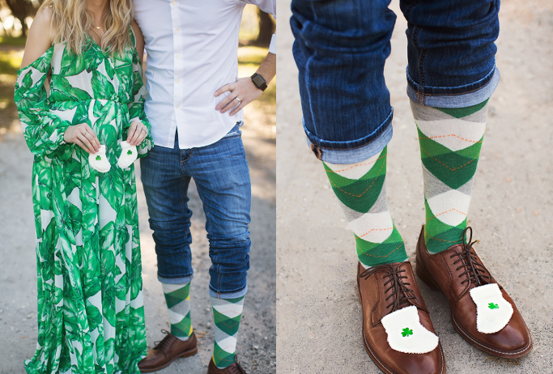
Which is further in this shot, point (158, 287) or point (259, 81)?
point (158, 287)

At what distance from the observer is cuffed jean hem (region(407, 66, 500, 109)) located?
125 centimetres

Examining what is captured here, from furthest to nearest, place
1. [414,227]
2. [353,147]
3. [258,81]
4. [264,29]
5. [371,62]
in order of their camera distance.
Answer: [264,29], [414,227], [258,81], [353,147], [371,62]

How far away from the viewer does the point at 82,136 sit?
1.24 m

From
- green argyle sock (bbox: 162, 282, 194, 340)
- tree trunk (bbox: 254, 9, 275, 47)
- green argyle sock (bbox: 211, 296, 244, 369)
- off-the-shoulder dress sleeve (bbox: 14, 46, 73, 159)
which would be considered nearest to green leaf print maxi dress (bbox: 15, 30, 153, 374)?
off-the-shoulder dress sleeve (bbox: 14, 46, 73, 159)

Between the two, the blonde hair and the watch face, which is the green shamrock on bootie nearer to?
the watch face

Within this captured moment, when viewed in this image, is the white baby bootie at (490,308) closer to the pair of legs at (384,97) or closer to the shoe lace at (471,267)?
the shoe lace at (471,267)

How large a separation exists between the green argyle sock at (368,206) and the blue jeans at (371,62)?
0.23 ft

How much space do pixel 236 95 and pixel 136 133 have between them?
1.07 feet

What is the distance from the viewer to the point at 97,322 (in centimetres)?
140

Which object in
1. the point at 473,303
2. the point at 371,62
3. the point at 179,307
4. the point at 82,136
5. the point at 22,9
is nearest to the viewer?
the point at 371,62

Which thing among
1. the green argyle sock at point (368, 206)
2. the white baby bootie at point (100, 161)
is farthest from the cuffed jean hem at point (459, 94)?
the white baby bootie at point (100, 161)

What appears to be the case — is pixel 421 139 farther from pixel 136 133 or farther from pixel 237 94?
pixel 136 133

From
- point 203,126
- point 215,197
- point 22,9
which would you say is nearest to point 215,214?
point 215,197

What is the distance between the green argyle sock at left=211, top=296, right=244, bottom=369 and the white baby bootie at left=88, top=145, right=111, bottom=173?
0.56 m
